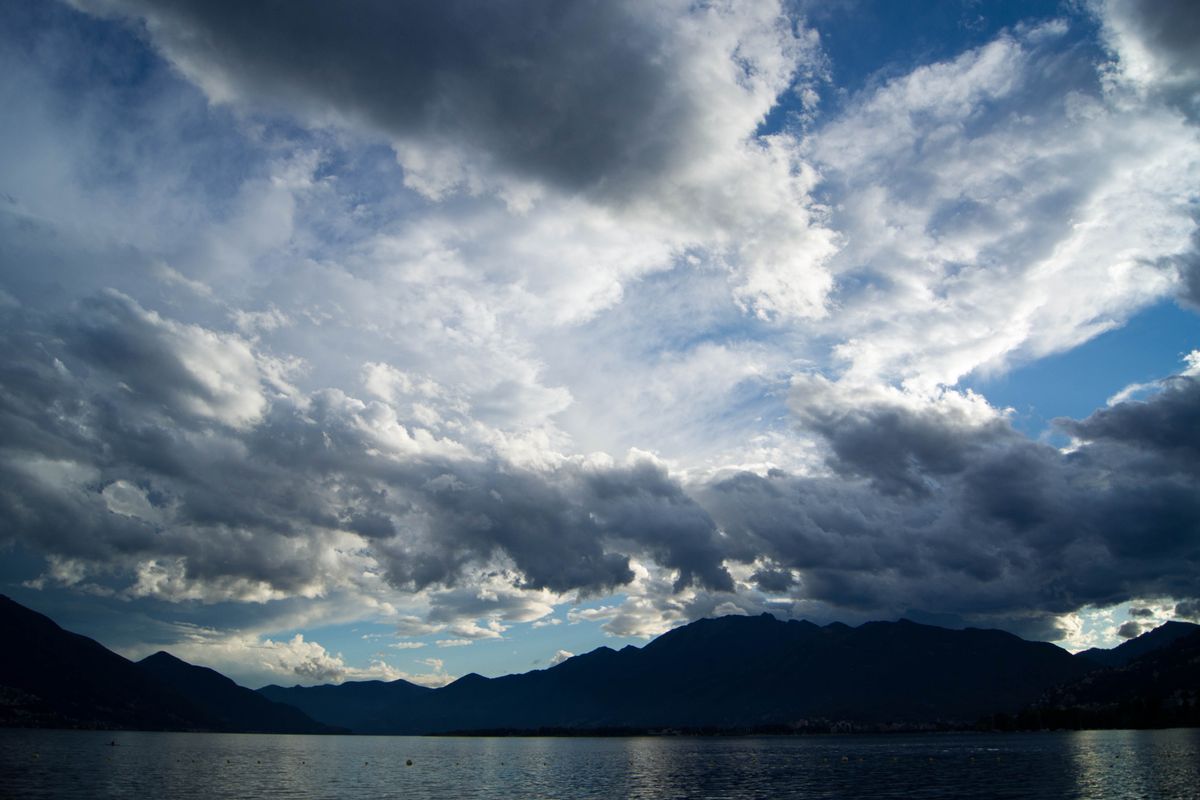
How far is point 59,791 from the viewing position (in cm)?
12738

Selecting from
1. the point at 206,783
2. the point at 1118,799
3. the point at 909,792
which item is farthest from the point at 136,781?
the point at 1118,799

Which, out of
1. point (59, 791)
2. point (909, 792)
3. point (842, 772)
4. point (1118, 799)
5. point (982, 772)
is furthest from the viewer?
point (842, 772)

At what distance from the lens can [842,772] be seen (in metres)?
196

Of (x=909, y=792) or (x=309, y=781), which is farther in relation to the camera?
(x=309, y=781)

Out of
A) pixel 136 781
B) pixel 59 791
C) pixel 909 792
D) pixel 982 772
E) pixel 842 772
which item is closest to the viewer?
pixel 59 791

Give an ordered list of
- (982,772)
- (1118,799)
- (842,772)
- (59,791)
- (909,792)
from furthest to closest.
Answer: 1. (842,772)
2. (982,772)
3. (909,792)
4. (59,791)
5. (1118,799)

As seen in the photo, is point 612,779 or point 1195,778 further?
point 612,779

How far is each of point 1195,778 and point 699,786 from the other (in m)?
93.7

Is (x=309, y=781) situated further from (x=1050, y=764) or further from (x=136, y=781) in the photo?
(x=1050, y=764)

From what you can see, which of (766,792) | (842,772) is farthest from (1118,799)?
(842,772)

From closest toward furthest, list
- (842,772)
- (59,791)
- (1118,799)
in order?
(1118,799) → (59,791) → (842,772)

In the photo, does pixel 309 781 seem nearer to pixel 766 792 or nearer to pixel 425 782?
pixel 425 782

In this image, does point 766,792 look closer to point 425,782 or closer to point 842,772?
point 842,772

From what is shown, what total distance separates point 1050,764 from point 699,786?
106608mm
